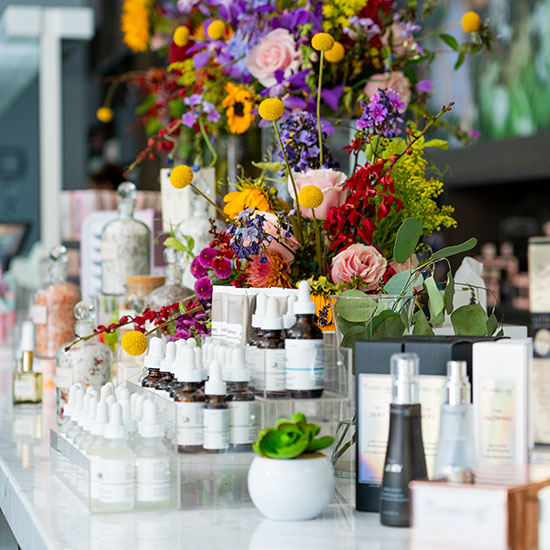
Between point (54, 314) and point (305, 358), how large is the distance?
45.9 inches

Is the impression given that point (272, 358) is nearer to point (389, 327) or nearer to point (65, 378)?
point (389, 327)

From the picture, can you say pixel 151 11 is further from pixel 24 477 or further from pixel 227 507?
pixel 227 507

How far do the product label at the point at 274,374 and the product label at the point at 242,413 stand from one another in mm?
31

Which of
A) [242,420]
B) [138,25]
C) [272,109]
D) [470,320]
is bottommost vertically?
[242,420]

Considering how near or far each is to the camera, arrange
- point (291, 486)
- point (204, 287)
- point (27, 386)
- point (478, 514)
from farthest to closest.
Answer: point (27, 386) → point (204, 287) → point (291, 486) → point (478, 514)

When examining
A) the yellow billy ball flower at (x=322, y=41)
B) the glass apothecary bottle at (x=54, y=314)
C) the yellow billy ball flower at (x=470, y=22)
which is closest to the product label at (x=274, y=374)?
the yellow billy ball flower at (x=322, y=41)

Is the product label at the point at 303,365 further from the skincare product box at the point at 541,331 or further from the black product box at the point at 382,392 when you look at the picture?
the skincare product box at the point at 541,331

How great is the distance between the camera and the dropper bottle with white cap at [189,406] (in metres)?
1.14

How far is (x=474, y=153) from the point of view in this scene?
3900 millimetres

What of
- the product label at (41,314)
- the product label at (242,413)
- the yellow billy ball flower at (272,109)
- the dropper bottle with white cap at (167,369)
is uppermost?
the yellow billy ball flower at (272,109)

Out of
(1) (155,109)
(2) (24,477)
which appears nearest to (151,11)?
(1) (155,109)

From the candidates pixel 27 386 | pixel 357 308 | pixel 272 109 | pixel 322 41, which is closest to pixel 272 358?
pixel 357 308

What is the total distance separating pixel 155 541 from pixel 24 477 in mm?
381

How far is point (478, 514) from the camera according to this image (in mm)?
863
